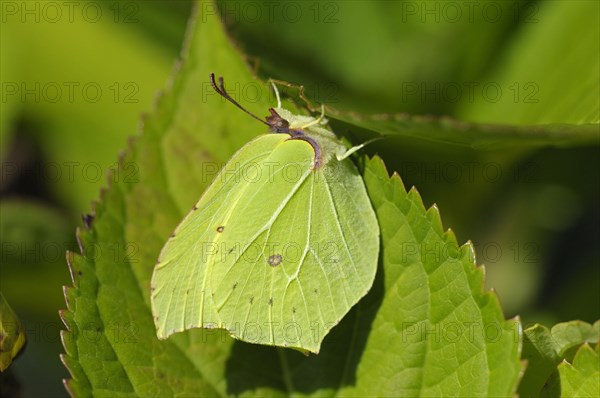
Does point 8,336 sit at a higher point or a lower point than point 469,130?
lower

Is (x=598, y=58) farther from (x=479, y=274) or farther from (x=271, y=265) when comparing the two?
(x=271, y=265)

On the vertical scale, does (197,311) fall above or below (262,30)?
below

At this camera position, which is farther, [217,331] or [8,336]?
[217,331]

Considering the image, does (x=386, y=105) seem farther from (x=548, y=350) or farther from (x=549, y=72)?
(x=548, y=350)

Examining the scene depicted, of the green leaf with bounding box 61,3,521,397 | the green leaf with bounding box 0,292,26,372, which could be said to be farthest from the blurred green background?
the green leaf with bounding box 0,292,26,372

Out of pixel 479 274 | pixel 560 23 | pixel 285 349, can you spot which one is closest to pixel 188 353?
pixel 285 349

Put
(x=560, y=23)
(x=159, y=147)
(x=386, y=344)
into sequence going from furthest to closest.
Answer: (x=560, y=23), (x=159, y=147), (x=386, y=344)

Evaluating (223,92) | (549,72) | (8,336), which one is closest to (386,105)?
(549,72)
